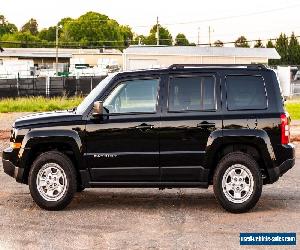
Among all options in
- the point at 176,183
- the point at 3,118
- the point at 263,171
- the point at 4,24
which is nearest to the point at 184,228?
the point at 176,183

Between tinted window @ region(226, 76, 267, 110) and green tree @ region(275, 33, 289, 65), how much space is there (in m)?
96.5

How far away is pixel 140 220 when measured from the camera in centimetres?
882

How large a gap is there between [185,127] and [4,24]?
19633cm

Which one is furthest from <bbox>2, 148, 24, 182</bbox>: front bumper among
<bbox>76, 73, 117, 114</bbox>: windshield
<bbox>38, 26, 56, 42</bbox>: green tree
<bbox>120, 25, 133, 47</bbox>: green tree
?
<bbox>38, 26, 56, 42</bbox>: green tree

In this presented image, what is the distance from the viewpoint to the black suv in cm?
928

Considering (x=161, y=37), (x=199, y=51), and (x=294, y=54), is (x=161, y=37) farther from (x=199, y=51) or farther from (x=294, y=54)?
(x=199, y=51)

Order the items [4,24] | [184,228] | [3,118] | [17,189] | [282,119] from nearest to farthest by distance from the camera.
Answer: [184,228] < [282,119] < [17,189] < [3,118] < [4,24]

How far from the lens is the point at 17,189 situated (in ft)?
36.9

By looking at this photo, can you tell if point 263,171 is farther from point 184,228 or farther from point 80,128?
point 80,128

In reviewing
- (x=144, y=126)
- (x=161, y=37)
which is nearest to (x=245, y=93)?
(x=144, y=126)

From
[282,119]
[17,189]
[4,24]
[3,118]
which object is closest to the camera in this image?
[282,119]

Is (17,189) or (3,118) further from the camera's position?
(3,118)

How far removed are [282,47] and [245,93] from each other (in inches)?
3956

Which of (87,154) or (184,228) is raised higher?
(87,154)
